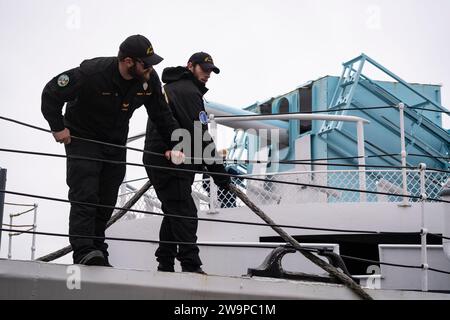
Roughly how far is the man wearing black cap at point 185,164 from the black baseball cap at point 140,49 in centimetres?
58

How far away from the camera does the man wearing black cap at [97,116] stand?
174 inches

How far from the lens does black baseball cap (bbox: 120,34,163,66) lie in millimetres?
4434

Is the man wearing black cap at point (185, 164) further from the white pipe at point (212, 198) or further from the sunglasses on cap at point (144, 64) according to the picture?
the white pipe at point (212, 198)

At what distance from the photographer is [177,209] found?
5012mm

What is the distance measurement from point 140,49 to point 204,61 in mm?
853

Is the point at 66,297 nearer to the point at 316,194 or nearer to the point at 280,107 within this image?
the point at 316,194

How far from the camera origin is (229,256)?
603 cm

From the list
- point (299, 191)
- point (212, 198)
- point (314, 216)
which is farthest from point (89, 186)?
point (299, 191)

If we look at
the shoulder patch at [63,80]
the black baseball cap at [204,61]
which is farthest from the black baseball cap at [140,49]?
the black baseball cap at [204,61]

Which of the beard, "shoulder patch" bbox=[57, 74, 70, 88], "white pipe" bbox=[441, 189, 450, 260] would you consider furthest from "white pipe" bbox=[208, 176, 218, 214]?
"shoulder patch" bbox=[57, 74, 70, 88]

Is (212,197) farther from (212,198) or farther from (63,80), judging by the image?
(63,80)

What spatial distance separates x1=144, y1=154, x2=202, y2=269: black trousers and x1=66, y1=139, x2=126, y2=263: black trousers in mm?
315

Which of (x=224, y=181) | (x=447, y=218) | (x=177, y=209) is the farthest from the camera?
(x=447, y=218)
